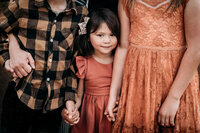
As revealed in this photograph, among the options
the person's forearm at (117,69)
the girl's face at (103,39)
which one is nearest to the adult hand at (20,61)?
the girl's face at (103,39)

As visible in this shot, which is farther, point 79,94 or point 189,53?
point 79,94

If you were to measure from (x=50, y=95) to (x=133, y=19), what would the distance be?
0.86 m

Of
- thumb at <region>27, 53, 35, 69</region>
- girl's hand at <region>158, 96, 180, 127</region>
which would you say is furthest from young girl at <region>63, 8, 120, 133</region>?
girl's hand at <region>158, 96, 180, 127</region>

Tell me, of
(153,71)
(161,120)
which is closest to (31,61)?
(153,71)

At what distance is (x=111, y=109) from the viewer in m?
1.39

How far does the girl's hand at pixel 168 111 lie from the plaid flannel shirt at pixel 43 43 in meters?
0.72

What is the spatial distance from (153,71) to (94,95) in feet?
1.95

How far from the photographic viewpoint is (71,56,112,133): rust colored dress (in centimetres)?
152

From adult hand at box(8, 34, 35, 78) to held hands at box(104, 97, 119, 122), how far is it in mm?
Result: 666

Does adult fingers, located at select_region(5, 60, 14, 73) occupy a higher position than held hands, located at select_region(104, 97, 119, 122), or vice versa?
adult fingers, located at select_region(5, 60, 14, 73)

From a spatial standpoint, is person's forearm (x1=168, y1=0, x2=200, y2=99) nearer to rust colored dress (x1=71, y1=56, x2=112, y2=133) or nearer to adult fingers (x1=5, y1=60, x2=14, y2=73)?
rust colored dress (x1=71, y1=56, x2=112, y2=133)

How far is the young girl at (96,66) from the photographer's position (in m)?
1.47

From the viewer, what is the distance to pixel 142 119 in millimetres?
1239

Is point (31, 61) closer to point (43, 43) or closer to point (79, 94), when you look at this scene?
point (43, 43)
